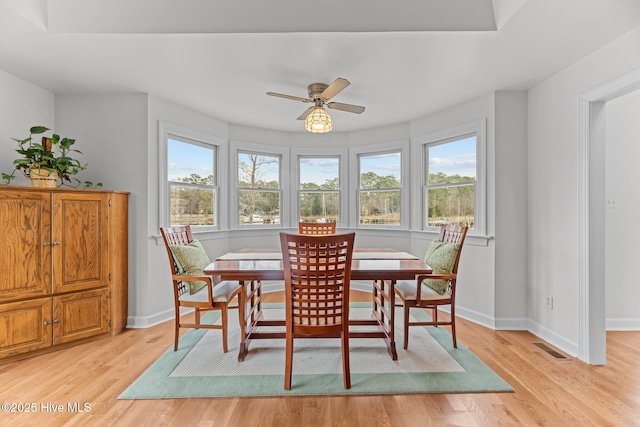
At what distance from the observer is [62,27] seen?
2.24 m

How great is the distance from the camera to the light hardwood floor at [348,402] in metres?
1.83

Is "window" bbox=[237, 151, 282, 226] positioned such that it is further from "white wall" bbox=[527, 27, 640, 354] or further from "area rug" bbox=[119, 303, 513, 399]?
"white wall" bbox=[527, 27, 640, 354]

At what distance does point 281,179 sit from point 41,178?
2.91 metres

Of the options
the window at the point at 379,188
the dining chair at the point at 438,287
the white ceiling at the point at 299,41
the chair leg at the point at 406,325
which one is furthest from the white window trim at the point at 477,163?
the chair leg at the point at 406,325

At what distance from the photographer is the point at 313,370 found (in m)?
2.37

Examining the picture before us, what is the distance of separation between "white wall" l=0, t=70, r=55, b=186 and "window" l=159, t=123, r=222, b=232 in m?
1.23

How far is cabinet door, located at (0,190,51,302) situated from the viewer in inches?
100.0

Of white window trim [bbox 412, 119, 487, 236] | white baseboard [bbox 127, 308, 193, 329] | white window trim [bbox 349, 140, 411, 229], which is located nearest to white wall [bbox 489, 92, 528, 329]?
white window trim [bbox 412, 119, 487, 236]

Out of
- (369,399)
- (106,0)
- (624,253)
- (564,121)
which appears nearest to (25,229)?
(106,0)

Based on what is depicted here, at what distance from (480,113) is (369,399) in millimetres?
3166

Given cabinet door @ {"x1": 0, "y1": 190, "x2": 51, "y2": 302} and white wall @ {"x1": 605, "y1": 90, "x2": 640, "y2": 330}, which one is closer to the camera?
cabinet door @ {"x1": 0, "y1": 190, "x2": 51, "y2": 302}

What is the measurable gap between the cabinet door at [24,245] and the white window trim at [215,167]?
1.02m

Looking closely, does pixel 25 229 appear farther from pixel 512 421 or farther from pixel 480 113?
pixel 480 113

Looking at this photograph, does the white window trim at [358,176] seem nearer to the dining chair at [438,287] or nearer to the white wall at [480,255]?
the white wall at [480,255]
